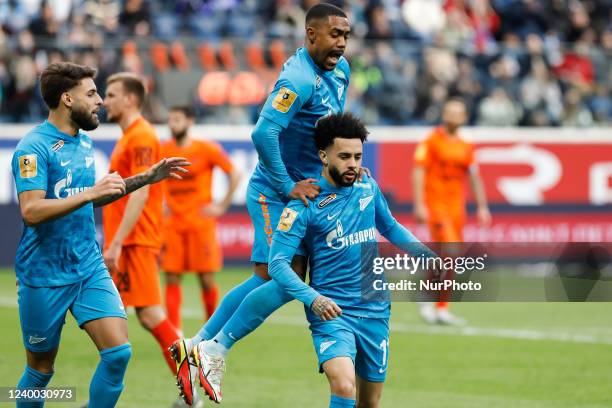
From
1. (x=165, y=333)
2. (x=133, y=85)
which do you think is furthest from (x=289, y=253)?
(x=133, y=85)

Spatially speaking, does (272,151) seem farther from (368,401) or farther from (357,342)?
(368,401)

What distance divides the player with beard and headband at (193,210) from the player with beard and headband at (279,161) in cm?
428

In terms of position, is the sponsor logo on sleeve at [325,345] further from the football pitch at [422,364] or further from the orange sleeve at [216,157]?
the orange sleeve at [216,157]

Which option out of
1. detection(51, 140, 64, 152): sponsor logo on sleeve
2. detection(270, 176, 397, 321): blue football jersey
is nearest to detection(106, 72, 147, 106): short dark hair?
detection(51, 140, 64, 152): sponsor logo on sleeve

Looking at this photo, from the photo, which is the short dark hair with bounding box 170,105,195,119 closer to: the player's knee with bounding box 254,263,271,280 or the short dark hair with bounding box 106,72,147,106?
the short dark hair with bounding box 106,72,147,106

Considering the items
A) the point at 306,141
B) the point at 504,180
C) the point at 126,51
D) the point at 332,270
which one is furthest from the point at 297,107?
the point at 504,180

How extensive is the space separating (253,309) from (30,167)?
1.81 metres

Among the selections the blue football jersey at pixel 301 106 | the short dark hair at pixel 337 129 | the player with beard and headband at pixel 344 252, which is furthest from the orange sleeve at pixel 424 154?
the short dark hair at pixel 337 129

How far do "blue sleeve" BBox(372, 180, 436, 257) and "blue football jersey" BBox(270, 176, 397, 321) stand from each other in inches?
5.8

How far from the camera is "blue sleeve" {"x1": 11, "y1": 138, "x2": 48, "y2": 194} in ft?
22.0

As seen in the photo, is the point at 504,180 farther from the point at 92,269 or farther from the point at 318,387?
the point at 92,269

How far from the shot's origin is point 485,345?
12.3m

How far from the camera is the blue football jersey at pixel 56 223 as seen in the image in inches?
269

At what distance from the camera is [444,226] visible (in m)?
14.4
